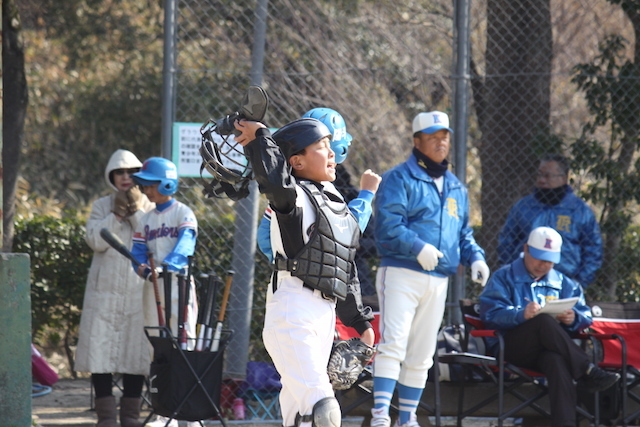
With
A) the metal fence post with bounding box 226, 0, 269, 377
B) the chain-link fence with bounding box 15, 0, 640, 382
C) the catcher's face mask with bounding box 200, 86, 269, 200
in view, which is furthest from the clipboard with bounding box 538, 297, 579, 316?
the catcher's face mask with bounding box 200, 86, 269, 200

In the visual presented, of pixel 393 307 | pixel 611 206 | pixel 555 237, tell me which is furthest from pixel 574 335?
pixel 611 206

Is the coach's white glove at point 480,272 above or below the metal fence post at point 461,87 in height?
below

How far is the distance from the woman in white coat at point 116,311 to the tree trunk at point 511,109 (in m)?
3.15

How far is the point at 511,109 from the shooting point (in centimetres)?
755

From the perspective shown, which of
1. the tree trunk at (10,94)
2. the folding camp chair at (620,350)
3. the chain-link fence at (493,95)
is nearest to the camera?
the folding camp chair at (620,350)

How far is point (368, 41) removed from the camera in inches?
374

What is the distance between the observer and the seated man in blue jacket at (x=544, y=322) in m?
5.36

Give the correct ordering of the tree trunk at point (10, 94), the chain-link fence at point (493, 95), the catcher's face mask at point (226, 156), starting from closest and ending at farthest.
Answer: the catcher's face mask at point (226, 156)
the tree trunk at point (10, 94)
the chain-link fence at point (493, 95)

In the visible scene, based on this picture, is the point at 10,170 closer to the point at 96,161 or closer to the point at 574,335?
the point at 574,335

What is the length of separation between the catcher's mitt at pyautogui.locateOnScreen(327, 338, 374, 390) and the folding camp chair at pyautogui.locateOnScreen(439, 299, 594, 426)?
1915 mm

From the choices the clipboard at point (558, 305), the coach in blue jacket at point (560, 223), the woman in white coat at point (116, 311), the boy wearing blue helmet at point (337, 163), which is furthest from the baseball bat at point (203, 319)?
the coach in blue jacket at point (560, 223)

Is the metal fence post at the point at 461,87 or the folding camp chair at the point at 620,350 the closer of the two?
the folding camp chair at the point at 620,350

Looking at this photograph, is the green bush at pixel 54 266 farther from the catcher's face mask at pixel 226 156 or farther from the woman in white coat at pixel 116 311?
the catcher's face mask at pixel 226 156

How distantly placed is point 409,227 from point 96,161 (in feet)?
33.1
